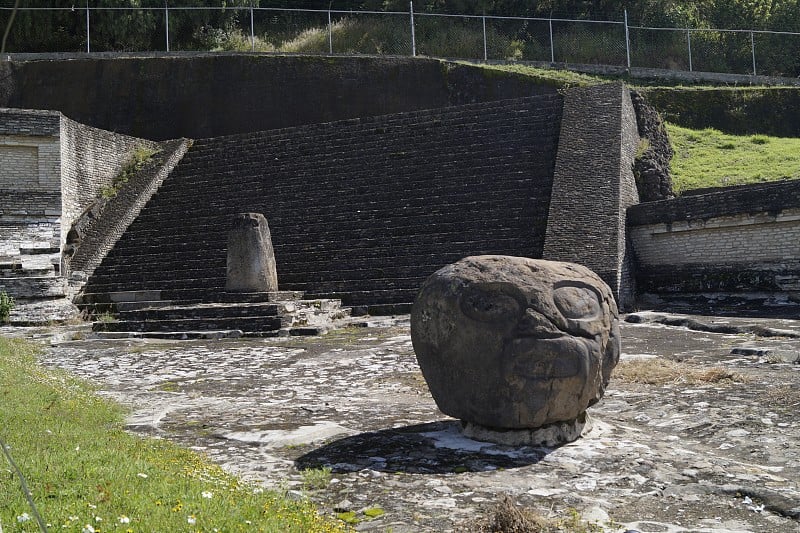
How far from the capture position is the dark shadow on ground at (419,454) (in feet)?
16.6

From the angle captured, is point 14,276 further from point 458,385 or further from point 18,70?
point 458,385

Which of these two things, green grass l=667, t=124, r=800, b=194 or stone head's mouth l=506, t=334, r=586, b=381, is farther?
green grass l=667, t=124, r=800, b=194

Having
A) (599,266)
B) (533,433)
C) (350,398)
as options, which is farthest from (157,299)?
(533,433)

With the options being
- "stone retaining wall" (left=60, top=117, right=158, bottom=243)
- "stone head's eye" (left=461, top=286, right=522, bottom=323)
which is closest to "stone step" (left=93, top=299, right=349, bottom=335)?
"stone retaining wall" (left=60, top=117, right=158, bottom=243)

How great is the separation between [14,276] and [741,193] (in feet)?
45.7

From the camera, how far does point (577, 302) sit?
5.44 m

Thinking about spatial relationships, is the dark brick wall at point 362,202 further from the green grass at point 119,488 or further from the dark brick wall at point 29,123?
the green grass at point 119,488

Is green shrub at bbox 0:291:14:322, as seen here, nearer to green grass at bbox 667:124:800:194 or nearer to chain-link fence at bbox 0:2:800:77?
green grass at bbox 667:124:800:194

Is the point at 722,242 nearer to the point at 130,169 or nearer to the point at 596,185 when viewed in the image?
the point at 596,185

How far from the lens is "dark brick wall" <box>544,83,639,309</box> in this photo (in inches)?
573

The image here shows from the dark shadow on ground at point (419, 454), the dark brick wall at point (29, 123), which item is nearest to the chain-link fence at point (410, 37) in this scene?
the dark brick wall at point (29, 123)

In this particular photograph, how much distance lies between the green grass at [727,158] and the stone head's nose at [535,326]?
48.6 feet

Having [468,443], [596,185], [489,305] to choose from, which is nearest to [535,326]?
[489,305]

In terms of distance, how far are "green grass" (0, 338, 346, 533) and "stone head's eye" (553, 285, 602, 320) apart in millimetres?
2119
